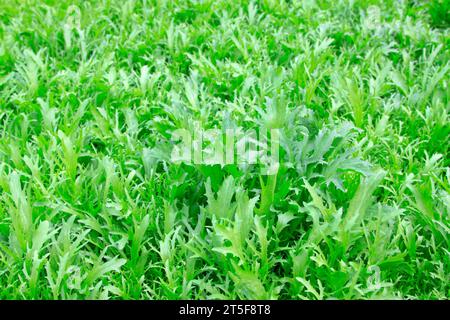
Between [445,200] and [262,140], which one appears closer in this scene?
[445,200]

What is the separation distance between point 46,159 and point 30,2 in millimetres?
2134

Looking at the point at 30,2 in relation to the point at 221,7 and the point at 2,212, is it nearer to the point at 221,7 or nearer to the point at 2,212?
the point at 221,7

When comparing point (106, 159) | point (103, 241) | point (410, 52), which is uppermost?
point (410, 52)

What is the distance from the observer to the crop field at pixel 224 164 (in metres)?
2.23

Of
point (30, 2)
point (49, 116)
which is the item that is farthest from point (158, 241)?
point (30, 2)

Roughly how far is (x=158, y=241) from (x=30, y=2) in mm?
2730

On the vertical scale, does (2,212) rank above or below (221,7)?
below

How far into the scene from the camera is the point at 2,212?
8.09ft

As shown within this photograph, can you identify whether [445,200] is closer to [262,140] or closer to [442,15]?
[262,140]

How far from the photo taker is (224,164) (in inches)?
96.3

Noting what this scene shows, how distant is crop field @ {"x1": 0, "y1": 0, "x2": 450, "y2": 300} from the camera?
2230 millimetres
